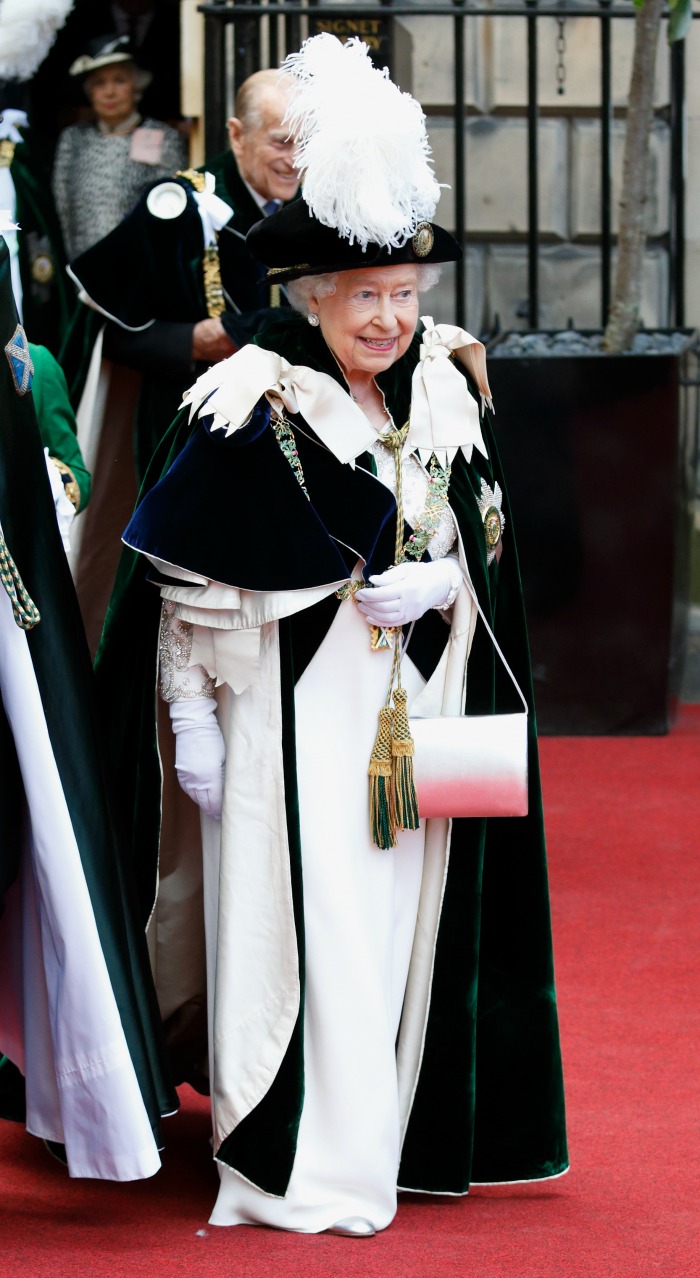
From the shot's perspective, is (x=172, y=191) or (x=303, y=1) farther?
(x=303, y=1)

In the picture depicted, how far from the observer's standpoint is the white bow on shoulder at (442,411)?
3141mm

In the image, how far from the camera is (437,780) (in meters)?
3.08

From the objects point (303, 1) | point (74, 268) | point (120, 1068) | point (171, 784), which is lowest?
point (120, 1068)

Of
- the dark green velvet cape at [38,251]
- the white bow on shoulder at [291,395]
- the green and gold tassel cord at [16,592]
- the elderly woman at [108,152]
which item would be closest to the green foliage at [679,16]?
the dark green velvet cape at [38,251]

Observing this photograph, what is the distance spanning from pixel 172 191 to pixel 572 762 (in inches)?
86.4

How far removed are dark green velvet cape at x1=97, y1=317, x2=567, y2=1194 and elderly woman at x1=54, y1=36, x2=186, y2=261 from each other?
4244 mm

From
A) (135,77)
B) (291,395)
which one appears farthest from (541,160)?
(291,395)

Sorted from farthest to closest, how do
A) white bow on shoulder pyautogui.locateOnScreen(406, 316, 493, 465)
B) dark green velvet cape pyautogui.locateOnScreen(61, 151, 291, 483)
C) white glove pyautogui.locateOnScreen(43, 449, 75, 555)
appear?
dark green velvet cape pyautogui.locateOnScreen(61, 151, 291, 483) < white glove pyautogui.locateOnScreen(43, 449, 75, 555) < white bow on shoulder pyautogui.locateOnScreen(406, 316, 493, 465)

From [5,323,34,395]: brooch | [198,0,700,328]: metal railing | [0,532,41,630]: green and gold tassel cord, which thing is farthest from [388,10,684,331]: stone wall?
[0,532,41,630]: green and gold tassel cord

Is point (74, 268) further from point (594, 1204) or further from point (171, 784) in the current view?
point (594, 1204)

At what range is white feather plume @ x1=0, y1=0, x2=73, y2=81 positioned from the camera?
6086 mm

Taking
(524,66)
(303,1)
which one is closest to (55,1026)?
(303,1)

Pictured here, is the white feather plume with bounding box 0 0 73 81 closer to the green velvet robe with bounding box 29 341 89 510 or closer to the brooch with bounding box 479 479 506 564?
the green velvet robe with bounding box 29 341 89 510

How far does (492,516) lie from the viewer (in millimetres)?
3209
